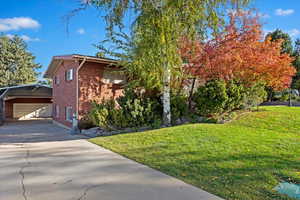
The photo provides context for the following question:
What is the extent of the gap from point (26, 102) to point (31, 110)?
3.63 feet

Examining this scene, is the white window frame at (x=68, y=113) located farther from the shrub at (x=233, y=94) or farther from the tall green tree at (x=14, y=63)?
the tall green tree at (x=14, y=63)

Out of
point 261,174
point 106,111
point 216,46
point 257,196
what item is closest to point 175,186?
point 257,196

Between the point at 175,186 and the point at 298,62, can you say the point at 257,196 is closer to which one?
the point at 175,186

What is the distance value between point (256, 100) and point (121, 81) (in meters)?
8.49

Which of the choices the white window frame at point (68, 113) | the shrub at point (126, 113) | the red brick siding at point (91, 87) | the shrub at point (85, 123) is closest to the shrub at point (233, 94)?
the shrub at point (126, 113)

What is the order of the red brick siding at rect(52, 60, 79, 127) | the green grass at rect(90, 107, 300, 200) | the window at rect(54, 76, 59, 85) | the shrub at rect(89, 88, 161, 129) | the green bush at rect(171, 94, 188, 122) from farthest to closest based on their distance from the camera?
the window at rect(54, 76, 59, 85)
the red brick siding at rect(52, 60, 79, 127)
the green bush at rect(171, 94, 188, 122)
the shrub at rect(89, 88, 161, 129)
the green grass at rect(90, 107, 300, 200)

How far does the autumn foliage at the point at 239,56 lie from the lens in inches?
368

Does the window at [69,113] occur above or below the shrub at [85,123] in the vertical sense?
above

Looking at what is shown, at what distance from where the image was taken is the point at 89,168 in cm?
466

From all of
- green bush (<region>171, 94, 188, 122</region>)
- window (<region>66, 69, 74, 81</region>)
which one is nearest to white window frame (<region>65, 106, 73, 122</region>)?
window (<region>66, 69, 74, 81</region>)

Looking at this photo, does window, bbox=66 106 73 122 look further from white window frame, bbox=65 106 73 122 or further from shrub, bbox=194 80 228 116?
shrub, bbox=194 80 228 116

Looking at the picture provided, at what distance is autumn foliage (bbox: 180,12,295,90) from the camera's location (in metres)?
9.34

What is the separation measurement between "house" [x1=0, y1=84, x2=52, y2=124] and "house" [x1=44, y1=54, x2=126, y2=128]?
5889 mm

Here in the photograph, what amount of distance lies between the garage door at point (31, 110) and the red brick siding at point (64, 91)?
335 inches
